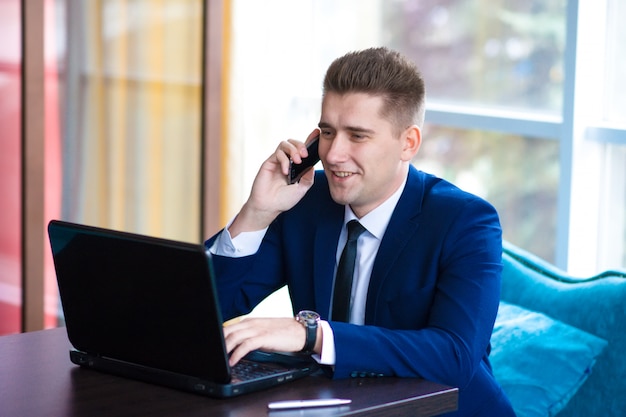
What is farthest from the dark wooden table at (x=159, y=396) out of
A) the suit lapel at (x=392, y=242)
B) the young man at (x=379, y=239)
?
the suit lapel at (x=392, y=242)

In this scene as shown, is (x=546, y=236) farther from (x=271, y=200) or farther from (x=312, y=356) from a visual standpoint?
(x=312, y=356)

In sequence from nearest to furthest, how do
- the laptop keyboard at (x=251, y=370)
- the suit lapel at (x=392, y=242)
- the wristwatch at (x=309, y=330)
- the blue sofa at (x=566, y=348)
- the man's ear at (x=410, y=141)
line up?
the laptop keyboard at (x=251, y=370) → the wristwatch at (x=309, y=330) → the suit lapel at (x=392, y=242) → the man's ear at (x=410, y=141) → the blue sofa at (x=566, y=348)

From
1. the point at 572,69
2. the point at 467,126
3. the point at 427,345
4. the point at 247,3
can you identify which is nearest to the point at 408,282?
the point at 427,345

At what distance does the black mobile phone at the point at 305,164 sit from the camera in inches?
92.7

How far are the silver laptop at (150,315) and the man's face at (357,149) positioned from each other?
49cm

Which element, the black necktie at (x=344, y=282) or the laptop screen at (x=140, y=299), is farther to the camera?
the black necktie at (x=344, y=282)

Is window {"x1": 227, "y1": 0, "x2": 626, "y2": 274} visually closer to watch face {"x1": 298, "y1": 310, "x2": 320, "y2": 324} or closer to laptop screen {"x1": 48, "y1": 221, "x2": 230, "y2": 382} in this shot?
watch face {"x1": 298, "y1": 310, "x2": 320, "y2": 324}

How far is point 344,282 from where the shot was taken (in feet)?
7.31

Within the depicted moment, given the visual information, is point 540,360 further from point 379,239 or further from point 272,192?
point 272,192

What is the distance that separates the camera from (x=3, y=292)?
361 cm

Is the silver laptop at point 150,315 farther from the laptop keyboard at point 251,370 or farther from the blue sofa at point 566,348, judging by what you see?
the blue sofa at point 566,348

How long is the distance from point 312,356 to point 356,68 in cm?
70

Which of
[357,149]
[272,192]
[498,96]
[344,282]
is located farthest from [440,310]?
[498,96]

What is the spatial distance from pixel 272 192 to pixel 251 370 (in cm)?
65
